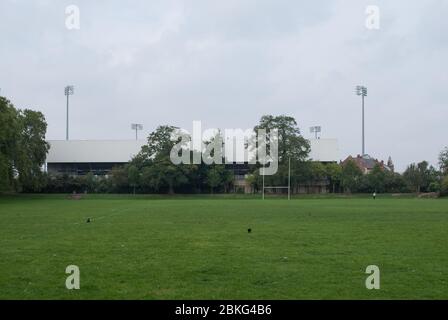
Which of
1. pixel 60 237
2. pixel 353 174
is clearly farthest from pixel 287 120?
pixel 60 237

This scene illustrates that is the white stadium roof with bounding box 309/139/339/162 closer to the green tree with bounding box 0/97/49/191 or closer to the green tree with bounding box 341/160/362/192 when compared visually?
the green tree with bounding box 341/160/362/192

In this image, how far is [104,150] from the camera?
117 metres

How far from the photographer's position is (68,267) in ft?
37.6

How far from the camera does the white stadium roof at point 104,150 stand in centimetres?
11268

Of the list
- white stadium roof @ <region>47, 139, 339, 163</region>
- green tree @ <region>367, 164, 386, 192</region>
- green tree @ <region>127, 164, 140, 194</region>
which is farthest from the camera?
white stadium roof @ <region>47, 139, 339, 163</region>

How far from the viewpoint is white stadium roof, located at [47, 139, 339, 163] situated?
113 metres

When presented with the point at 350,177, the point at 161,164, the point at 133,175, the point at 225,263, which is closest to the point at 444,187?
the point at 350,177

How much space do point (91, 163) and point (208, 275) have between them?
362 ft

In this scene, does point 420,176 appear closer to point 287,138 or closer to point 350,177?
point 350,177

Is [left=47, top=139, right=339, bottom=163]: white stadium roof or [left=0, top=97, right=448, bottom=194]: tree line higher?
[left=47, top=139, right=339, bottom=163]: white stadium roof

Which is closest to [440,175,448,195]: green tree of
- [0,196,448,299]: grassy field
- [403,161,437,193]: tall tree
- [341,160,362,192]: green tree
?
[403,161,437,193]: tall tree

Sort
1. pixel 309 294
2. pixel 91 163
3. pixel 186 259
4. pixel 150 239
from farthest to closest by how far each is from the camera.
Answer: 1. pixel 91 163
2. pixel 150 239
3. pixel 186 259
4. pixel 309 294
